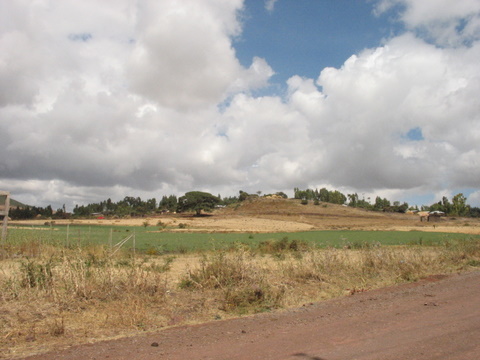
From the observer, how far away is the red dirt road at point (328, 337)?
265 inches

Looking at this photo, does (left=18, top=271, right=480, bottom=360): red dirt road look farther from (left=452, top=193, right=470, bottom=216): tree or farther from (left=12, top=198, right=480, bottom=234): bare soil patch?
(left=452, top=193, right=470, bottom=216): tree

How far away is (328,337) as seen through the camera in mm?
7754

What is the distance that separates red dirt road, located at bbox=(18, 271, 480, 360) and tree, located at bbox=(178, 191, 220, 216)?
121338mm

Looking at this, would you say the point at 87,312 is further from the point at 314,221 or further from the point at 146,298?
the point at 314,221

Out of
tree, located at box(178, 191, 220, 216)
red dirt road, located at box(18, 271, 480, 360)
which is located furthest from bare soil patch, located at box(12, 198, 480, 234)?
red dirt road, located at box(18, 271, 480, 360)

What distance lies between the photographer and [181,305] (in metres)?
11.4

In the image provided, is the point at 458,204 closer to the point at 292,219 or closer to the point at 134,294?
the point at 292,219

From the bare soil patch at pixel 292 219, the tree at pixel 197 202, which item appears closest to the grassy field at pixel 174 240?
the bare soil patch at pixel 292 219

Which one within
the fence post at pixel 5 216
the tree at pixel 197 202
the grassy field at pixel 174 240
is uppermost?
the tree at pixel 197 202

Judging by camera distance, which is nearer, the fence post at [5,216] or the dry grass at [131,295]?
the dry grass at [131,295]

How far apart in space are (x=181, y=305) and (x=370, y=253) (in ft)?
38.3

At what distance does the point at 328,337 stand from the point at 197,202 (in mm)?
125207

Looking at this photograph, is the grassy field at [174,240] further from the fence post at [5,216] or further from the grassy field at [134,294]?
the grassy field at [134,294]

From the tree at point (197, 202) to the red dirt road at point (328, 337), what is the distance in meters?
121
